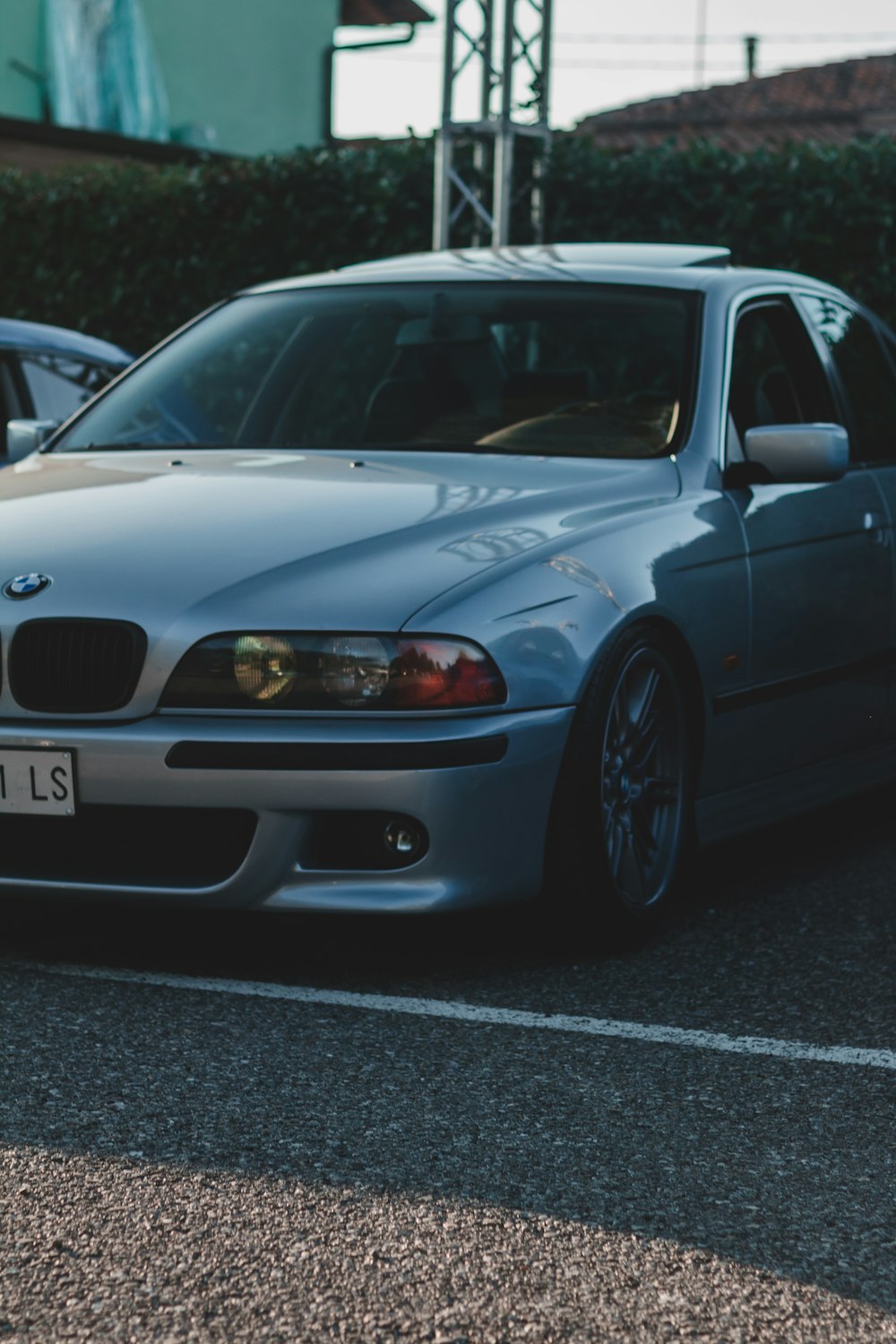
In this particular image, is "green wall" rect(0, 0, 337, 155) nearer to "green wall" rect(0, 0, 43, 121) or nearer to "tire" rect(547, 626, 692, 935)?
"green wall" rect(0, 0, 43, 121)

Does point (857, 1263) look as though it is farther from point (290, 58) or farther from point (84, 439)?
point (290, 58)

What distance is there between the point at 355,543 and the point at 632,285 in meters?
1.67

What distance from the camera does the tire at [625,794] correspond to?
172 inches

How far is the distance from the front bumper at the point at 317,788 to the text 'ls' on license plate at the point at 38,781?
0.02 m

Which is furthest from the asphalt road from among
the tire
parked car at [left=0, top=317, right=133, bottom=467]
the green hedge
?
the green hedge

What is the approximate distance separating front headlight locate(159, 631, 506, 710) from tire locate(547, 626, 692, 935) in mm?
360

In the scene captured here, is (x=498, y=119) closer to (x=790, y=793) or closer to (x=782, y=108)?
(x=790, y=793)

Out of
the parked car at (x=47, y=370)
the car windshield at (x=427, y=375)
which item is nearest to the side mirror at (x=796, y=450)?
the car windshield at (x=427, y=375)

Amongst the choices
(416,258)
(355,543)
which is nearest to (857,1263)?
(355,543)

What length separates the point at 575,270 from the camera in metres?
5.86

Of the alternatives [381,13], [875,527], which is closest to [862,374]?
[875,527]

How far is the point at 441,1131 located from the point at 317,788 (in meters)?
0.90

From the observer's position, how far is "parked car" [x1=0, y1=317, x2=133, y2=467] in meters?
7.93

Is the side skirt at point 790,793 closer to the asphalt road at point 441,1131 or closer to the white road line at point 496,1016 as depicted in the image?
the asphalt road at point 441,1131
